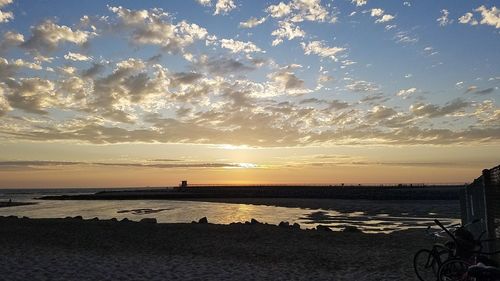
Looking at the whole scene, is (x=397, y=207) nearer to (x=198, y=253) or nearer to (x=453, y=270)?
(x=198, y=253)

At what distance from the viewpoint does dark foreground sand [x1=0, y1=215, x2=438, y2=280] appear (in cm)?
1316

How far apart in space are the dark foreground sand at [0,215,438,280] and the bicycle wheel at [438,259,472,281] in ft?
12.2

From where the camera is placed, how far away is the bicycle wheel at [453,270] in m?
8.98

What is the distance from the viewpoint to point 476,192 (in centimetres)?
1319

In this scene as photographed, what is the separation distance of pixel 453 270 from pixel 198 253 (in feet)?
34.3

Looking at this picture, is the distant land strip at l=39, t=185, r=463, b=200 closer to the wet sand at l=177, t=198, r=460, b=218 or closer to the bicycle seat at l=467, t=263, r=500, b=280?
the wet sand at l=177, t=198, r=460, b=218

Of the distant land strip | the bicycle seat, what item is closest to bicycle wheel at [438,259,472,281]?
the bicycle seat

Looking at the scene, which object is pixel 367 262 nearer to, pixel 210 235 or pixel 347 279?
pixel 347 279

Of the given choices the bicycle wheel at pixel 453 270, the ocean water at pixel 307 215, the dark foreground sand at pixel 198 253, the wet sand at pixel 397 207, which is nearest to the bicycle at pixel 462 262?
the bicycle wheel at pixel 453 270

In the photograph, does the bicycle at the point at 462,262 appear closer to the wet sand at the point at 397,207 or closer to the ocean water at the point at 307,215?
the ocean water at the point at 307,215

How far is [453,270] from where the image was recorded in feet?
30.1

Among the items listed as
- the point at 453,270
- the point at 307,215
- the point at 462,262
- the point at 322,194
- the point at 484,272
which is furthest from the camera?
the point at 322,194

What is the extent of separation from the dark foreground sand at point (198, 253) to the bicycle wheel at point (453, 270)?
3730 millimetres

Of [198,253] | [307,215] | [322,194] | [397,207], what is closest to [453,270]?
[198,253]
